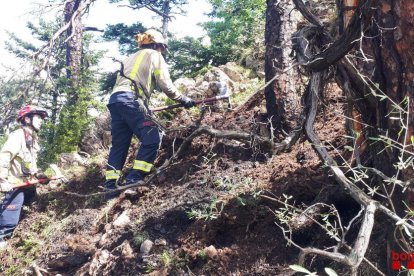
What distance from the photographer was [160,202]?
4.37 metres

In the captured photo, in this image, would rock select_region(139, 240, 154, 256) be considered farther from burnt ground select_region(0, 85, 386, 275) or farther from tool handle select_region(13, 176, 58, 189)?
tool handle select_region(13, 176, 58, 189)

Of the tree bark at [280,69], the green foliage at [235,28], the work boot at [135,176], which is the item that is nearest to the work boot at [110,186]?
the work boot at [135,176]

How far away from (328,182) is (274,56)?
6.10 feet

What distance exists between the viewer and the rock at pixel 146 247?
3.56m

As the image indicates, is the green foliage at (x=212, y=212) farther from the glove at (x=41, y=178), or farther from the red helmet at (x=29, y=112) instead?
the red helmet at (x=29, y=112)


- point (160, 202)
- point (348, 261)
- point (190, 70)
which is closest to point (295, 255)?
point (348, 261)

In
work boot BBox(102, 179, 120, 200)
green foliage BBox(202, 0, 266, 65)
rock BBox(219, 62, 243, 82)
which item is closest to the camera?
work boot BBox(102, 179, 120, 200)

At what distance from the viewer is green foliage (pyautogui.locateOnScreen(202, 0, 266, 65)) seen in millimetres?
9145

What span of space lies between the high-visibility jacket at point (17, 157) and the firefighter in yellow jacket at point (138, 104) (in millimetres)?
1373

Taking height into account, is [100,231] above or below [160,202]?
below

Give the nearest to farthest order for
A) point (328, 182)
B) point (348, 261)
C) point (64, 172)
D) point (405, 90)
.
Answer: point (348, 261) → point (405, 90) → point (328, 182) → point (64, 172)

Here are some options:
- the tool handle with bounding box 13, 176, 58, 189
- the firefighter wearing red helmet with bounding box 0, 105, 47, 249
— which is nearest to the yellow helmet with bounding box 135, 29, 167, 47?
the firefighter wearing red helmet with bounding box 0, 105, 47, 249

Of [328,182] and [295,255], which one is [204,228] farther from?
[328,182]

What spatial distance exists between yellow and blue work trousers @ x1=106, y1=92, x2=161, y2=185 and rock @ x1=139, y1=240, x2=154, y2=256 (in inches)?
51.4
